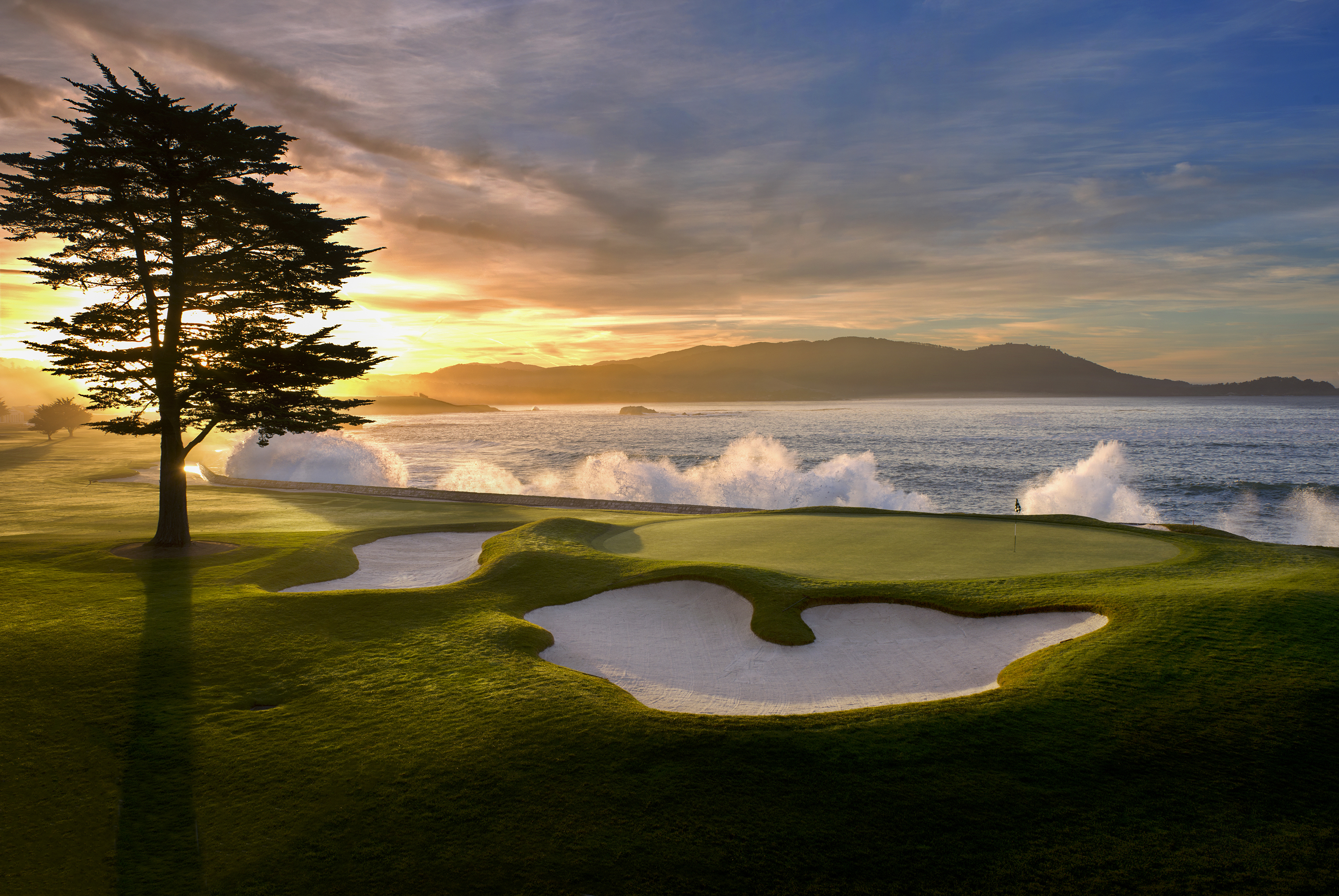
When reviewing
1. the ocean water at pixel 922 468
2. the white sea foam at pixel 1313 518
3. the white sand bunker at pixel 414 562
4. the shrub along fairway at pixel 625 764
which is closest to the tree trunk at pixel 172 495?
the white sand bunker at pixel 414 562

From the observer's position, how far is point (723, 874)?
4.75 metres

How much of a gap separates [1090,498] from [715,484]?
23.6 meters

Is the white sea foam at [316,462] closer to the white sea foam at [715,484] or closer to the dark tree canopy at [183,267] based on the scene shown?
the white sea foam at [715,484]

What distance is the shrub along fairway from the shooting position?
479 centimetres

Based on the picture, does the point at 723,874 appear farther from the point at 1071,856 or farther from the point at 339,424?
the point at 339,424

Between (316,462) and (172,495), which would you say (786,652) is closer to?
(172,495)

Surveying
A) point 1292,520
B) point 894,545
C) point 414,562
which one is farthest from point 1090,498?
point 414,562

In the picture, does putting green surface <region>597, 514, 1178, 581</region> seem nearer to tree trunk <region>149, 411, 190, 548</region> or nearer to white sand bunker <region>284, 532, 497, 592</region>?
white sand bunker <region>284, 532, 497, 592</region>

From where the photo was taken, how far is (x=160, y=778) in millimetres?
5848

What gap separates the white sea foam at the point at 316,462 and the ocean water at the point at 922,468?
0.15 meters

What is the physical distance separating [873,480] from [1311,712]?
39756 mm

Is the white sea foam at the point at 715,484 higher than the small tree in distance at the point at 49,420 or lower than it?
lower

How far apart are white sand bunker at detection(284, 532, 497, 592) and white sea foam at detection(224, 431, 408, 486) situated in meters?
35.5

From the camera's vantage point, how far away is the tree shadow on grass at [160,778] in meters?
4.75
